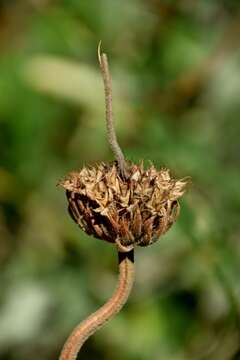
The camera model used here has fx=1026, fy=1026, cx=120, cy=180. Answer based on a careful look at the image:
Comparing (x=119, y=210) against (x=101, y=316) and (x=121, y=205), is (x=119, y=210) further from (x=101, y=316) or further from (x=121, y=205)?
(x=101, y=316)

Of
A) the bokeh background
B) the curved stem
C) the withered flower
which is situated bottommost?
the curved stem

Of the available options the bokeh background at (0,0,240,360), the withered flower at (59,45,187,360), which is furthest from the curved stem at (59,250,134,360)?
the bokeh background at (0,0,240,360)

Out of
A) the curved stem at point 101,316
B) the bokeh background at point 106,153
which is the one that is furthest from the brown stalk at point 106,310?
the bokeh background at point 106,153

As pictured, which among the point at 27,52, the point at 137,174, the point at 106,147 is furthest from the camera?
the point at 106,147

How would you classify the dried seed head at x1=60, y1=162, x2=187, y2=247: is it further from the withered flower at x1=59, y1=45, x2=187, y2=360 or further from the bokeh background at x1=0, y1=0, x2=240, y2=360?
the bokeh background at x1=0, y1=0, x2=240, y2=360

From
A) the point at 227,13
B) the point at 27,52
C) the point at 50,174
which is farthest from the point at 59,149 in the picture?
the point at 227,13

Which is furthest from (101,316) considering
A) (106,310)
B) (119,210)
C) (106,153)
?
(106,153)

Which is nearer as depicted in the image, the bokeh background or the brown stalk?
the brown stalk

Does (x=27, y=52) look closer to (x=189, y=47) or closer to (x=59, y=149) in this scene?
(x=59, y=149)
